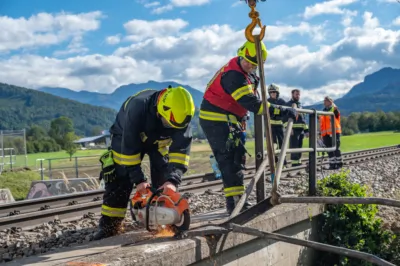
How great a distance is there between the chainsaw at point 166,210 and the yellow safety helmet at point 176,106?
696mm

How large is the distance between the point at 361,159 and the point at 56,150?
56853 millimetres

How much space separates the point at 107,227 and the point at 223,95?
2031mm

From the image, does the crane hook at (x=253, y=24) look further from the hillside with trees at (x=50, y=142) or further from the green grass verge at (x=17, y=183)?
the hillside with trees at (x=50, y=142)

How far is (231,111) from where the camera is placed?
5480 mm

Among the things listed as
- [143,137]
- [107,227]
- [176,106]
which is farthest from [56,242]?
[176,106]

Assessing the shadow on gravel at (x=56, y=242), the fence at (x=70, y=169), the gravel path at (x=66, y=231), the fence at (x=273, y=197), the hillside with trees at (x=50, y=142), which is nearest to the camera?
the fence at (x=273, y=197)

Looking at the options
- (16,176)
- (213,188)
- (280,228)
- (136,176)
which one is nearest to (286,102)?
(213,188)

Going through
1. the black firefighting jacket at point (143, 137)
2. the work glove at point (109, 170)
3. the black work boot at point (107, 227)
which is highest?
the black firefighting jacket at point (143, 137)

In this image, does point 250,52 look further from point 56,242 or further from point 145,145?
point 56,242

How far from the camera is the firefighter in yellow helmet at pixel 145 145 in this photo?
4348mm

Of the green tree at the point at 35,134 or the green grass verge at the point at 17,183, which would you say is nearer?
the green grass verge at the point at 17,183

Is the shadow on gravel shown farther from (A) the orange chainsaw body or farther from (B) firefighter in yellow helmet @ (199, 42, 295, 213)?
(B) firefighter in yellow helmet @ (199, 42, 295, 213)

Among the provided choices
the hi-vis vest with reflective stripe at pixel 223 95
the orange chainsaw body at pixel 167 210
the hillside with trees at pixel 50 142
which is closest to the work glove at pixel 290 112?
the hi-vis vest with reflective stripe at pixel 223 95

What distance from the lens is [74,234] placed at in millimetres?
5371
